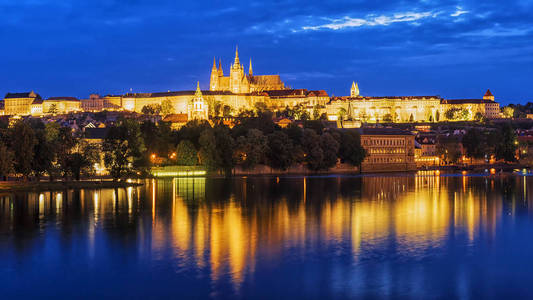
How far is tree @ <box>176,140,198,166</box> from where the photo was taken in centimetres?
7138

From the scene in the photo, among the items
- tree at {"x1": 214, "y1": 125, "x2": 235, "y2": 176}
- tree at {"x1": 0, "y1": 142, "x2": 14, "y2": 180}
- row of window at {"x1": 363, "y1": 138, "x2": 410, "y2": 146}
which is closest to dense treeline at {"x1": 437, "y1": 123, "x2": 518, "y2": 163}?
row of window at {"x1": 363, "y1": 138, "x2": 410, "y2": 146}

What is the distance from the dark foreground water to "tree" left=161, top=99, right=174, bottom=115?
149m

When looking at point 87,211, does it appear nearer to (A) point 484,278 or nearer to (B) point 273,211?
(B) point 273,211

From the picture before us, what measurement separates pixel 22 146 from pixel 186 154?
1092 inches

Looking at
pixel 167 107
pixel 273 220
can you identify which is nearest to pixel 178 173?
pixel 273 220

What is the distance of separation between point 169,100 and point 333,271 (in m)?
176

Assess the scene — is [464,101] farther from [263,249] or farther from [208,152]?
[263,249]

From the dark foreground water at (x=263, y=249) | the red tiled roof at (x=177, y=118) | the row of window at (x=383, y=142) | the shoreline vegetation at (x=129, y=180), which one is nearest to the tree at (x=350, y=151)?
the shoreline vegetation at (x=129, y=180)

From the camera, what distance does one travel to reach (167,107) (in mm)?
188000

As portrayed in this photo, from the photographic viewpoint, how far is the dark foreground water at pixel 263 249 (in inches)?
682

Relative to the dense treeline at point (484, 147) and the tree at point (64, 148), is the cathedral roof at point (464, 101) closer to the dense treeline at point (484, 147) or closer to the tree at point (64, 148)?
the dense treeline at point (484, 147)

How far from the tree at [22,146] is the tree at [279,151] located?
3229 cm

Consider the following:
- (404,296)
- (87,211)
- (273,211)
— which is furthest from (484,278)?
(87,211)

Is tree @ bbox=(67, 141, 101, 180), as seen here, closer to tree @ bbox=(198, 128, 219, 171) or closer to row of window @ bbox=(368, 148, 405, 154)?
tree @ bbox=(198, 128, 219, 171)
